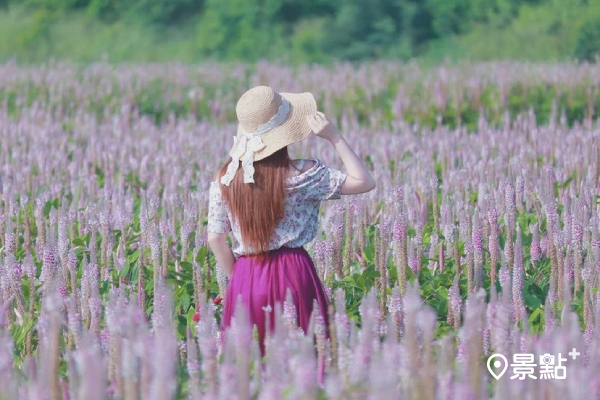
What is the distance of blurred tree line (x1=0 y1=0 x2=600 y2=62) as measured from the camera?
74.7ft

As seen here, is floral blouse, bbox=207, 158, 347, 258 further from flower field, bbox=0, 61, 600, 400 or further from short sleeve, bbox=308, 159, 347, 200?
flower field, bbox=0, 61, 600, 400

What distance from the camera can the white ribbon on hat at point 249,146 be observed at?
3.59 meters

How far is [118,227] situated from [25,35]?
20241 mm

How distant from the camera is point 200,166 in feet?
24.3

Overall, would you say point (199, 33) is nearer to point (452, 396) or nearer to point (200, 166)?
point (200, 166)

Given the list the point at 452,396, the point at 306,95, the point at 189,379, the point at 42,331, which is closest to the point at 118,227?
the point at 306,95

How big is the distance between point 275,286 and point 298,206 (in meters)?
0.28

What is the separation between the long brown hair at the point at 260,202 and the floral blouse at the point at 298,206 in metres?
0.03

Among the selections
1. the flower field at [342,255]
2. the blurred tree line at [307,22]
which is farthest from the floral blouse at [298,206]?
the blurred tree line at [307,22]

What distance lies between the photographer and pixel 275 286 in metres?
3.57

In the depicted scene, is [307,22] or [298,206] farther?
[307,22]

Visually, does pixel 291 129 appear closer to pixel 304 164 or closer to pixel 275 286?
pixel 304 164

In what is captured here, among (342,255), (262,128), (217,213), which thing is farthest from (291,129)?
(342,255)

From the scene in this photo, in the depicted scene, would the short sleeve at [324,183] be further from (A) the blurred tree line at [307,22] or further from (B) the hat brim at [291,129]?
(A) the blurred tree line at [307,22]
